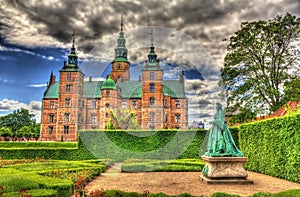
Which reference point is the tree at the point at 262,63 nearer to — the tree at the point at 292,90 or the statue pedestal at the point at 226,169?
the tree at the point at 292,90

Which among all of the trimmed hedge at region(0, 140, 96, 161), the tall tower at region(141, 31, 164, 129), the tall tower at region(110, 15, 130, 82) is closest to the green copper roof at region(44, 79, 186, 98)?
the tall tower at region(141, 31, 164, 129)

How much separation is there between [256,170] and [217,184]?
5769 millimetres

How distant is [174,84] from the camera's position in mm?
47250

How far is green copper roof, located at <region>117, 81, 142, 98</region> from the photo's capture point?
147 feet

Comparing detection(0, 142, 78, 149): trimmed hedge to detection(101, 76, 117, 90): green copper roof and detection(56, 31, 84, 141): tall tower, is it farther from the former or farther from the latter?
detection(101, 76, 117, 90): green copper roof

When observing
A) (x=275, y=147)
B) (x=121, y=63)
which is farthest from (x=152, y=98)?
(x=275, y=147)

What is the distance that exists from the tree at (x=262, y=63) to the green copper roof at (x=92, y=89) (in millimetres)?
29441

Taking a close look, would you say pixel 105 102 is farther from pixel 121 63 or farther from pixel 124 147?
pixel 124 147

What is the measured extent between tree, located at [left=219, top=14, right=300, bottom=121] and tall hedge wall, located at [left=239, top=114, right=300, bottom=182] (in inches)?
185

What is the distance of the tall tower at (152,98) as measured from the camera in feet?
134

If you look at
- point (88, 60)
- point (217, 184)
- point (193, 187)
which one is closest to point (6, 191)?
point (193, 187)

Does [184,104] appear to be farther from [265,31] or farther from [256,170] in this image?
[256,170]

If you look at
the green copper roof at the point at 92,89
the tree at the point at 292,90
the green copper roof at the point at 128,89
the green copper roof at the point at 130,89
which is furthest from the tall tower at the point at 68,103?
the tree at the point at 292,90

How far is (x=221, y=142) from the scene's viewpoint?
10.4m
